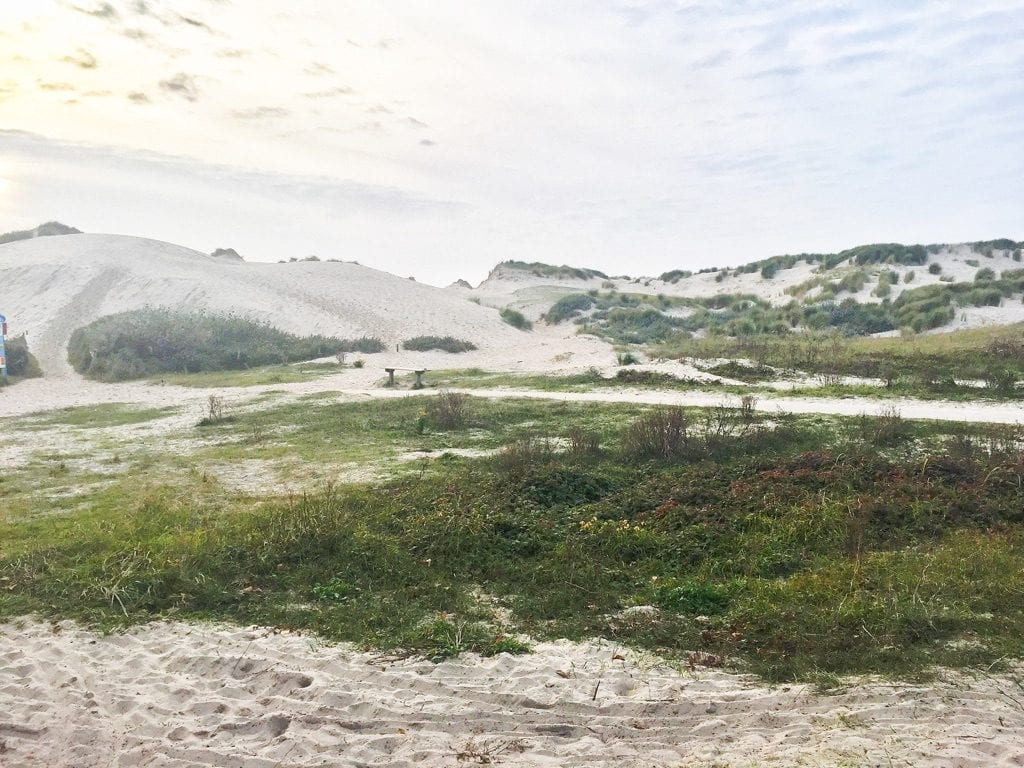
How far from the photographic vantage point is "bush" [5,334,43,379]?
22875 millimetres

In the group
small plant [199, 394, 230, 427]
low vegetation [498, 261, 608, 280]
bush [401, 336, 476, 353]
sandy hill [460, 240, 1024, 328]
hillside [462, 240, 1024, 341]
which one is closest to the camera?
small plant [199, 394, 230, 427]

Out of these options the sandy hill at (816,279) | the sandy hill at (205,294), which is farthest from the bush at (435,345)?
the sandy hill at (816,279)

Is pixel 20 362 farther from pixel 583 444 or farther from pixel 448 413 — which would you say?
pixel 583 444

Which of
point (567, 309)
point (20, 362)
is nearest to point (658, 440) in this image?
point (20, 362)

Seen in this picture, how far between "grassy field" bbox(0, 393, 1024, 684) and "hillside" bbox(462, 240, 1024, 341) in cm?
2074

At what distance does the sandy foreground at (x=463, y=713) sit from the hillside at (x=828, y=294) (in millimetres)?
26005

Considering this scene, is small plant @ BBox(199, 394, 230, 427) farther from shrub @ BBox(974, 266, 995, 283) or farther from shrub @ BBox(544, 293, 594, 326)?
shrub @ BBox(974, 266, 995, 283)

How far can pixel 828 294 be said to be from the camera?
3772cm

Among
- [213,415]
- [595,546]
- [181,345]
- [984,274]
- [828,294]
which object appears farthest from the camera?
[828,294]

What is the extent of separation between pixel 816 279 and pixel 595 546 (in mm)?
40996

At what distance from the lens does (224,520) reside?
761 centimetres

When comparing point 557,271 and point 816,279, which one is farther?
point 557,271

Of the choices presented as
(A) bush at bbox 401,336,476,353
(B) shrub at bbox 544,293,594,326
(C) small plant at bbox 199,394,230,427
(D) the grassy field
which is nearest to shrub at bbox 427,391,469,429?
(D) the grassy field

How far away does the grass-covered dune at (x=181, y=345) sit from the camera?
80.4 ft
